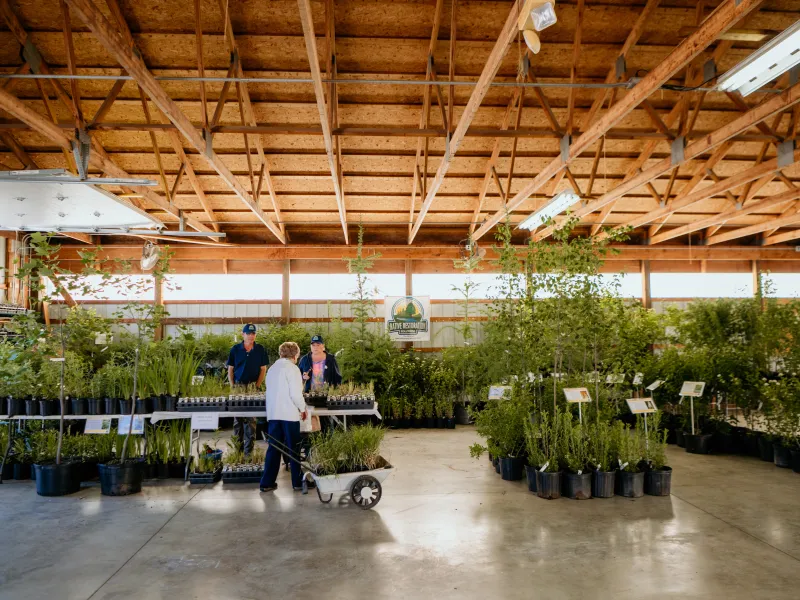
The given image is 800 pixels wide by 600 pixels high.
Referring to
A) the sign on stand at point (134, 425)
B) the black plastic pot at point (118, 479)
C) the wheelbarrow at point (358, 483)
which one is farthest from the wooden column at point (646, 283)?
the black plastic pot at point (118, 479)

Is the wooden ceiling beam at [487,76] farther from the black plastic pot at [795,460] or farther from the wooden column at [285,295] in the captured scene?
the wooden column at [285,295]

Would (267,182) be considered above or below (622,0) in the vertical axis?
below

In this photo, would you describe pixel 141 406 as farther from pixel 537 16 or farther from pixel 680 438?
pixel 680 438

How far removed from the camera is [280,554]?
420cm

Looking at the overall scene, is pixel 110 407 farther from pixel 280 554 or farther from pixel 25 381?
pixel 280 554

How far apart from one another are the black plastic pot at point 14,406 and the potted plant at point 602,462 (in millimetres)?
A: 6080

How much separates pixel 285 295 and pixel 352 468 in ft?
29.3

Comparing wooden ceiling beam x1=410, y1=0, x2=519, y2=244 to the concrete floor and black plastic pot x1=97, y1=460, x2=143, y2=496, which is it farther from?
black plastic pot x1=97, y1=460, x2=143, y2=496

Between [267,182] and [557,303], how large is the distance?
719 cm

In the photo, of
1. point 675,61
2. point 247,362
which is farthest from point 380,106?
point 675,61

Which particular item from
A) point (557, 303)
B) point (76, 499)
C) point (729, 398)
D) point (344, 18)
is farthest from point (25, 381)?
point (729, 398)

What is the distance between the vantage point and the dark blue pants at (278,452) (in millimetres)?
5602

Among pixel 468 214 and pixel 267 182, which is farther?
pixel 468 214

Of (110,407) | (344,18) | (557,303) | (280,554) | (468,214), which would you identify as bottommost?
(280,554)
